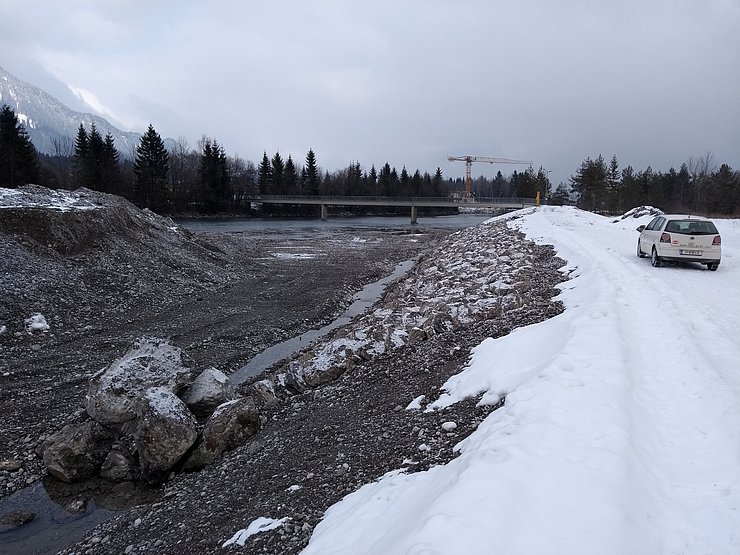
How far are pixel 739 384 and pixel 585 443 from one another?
3.07 metres

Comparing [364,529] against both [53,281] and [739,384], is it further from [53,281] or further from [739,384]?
[53,281]

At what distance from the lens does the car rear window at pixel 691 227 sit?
1462cm

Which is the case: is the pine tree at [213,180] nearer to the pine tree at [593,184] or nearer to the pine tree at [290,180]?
the pine tree at [290,180]

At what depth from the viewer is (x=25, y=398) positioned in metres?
10.2

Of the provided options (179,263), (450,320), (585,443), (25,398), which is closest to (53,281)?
(179,263)

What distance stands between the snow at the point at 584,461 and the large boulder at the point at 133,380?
5.38 m

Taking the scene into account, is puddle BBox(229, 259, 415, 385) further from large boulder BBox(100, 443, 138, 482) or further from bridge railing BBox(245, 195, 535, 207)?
bridge railing BBox(245, 195, 535, 207)

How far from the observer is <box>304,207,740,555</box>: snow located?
3.51 metres

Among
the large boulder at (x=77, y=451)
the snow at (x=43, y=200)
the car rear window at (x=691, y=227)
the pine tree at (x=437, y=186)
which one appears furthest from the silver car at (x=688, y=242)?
the pine tree at (x=437, y=186)

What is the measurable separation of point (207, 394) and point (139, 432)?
166 cm

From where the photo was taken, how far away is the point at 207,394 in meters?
9.24

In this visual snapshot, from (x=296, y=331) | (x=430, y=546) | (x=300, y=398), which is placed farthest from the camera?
(x=296, y=331)

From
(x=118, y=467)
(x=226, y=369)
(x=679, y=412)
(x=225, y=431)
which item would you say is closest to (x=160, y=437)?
(x=118, y=467)

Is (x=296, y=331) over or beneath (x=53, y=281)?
beneath
